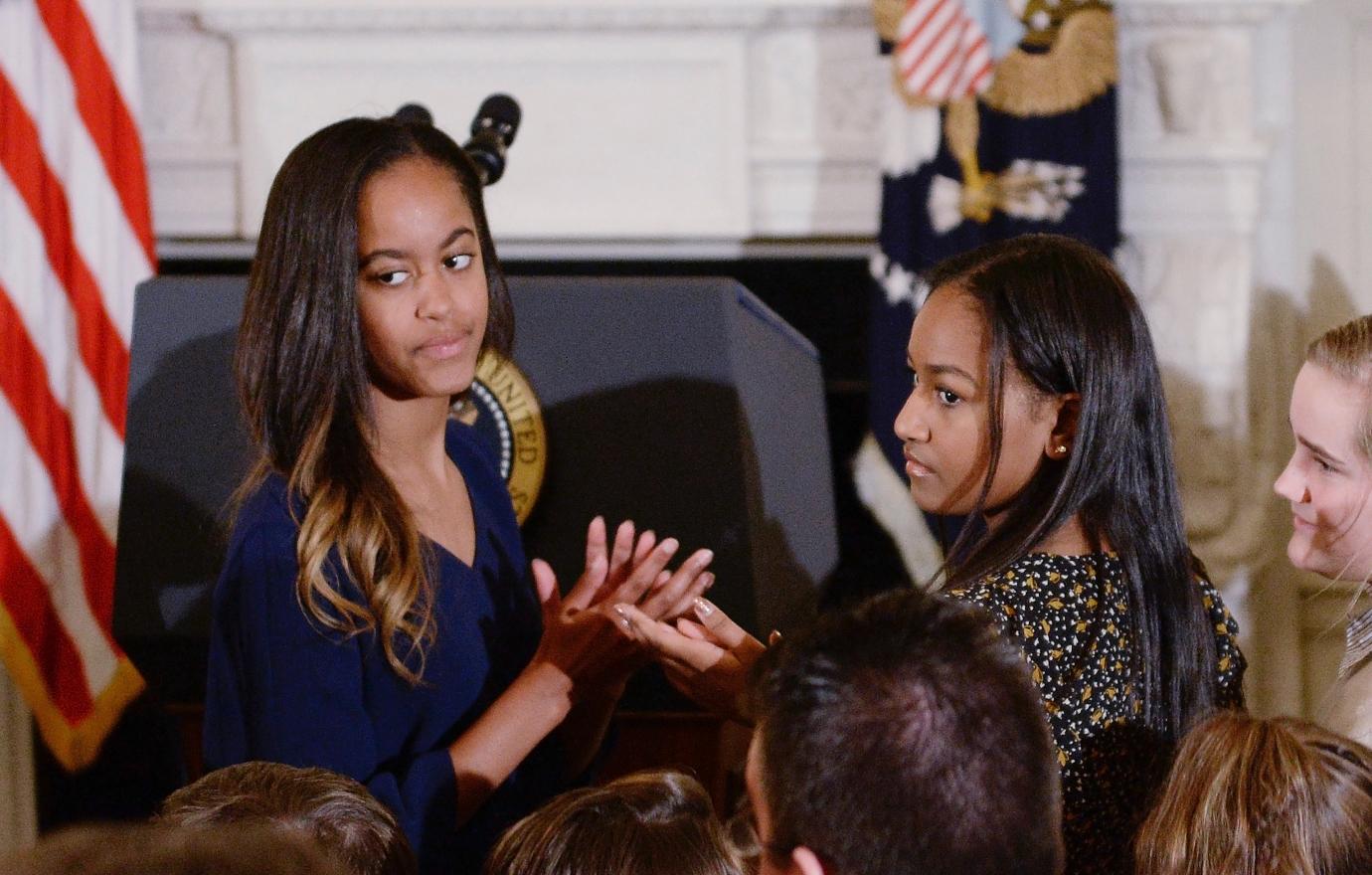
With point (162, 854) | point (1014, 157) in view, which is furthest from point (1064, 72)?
point (162, 854)

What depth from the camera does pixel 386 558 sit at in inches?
56.4

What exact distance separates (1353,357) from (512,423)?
3.47ft

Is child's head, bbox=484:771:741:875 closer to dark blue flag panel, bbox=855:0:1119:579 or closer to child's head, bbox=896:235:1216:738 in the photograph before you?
child's head, bbox=896:235:1216:738

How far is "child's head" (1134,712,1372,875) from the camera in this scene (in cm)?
110

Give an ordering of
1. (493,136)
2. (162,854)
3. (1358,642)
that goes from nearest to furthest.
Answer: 1. (162,854)
2. (1358,642)
3. (493,136)

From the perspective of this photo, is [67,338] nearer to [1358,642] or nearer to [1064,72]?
[1064,72]

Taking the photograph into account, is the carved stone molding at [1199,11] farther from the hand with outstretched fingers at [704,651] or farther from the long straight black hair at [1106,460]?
the hand with outstretched fingers at [704,651]

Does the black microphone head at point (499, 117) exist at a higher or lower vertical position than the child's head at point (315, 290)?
higher

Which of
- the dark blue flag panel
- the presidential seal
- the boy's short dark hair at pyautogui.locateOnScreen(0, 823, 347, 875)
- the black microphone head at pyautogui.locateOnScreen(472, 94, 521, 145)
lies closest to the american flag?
the black microphone head at pyautogui.locateOnScreen(472, 94, 521, 145)

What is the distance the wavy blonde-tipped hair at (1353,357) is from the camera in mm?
1415

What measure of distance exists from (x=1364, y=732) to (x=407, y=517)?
929 millimetres

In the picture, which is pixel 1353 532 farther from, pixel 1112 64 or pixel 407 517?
pixel 1112 64

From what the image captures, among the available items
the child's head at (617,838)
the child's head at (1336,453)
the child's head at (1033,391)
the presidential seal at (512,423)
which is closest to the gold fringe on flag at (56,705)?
the presidential seal at (512,423)

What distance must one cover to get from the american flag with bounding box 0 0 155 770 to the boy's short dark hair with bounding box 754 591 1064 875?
2433mm
